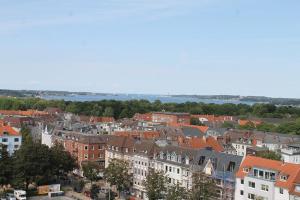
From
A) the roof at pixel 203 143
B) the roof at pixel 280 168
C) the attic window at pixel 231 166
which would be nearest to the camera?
the roof at pixel 280 168

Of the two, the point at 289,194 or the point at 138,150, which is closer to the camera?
the point at 289,194

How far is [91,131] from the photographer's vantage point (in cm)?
11494

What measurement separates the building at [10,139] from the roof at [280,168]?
180 feet

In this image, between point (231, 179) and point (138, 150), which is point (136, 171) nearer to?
point (138, 150)

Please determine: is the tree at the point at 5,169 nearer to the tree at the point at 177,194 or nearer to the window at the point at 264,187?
the tree at the point at 177,194

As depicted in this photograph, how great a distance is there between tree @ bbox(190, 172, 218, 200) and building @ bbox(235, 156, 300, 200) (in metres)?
4.08

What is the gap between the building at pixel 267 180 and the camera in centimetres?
5550

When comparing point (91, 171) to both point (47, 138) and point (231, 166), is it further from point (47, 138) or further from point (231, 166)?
point (47, 138)

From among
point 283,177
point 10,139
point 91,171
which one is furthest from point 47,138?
point 283,177

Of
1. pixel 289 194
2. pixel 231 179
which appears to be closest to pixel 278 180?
pixel 289 194

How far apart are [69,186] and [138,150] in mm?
14818

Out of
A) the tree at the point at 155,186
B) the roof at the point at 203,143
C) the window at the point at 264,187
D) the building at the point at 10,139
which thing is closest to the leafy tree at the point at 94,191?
the tree at the point at 155,186

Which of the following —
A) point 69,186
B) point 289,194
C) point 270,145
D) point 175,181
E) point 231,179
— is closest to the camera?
point 289,194

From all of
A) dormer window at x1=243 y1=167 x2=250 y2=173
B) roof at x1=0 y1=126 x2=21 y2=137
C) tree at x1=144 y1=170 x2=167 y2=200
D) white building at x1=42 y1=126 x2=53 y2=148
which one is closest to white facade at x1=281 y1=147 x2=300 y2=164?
dormer window at x1=243 y1=167 x2=250 y2=173
